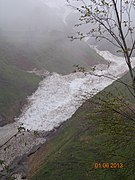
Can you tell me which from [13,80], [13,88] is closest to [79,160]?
[13,88]

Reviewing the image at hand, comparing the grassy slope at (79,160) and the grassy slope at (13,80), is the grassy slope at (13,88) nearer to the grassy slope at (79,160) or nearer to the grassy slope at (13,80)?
the grassy slope at (13,80)

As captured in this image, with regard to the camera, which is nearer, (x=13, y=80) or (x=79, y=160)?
(x=79, y=160)

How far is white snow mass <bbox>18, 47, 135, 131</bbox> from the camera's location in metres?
42.1

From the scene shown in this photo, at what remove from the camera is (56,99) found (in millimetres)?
51031

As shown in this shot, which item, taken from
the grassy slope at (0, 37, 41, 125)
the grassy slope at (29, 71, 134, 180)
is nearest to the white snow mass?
the grassy slope at (0, 37, 41, 125)

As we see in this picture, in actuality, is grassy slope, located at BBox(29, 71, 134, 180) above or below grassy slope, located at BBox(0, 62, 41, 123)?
below

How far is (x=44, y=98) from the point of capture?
51969 millimetres

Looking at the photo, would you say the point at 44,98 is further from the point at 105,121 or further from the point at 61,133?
the point at 105,121

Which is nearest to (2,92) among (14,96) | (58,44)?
(14,96)

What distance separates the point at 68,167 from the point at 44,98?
3013 cm

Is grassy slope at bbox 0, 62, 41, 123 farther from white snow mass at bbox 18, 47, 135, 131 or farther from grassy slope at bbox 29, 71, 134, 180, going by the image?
grassy slope at bbox 29, 71, 134, 180

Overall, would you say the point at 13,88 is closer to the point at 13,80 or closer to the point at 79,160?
the point at 13,80

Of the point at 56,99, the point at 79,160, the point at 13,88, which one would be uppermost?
the point at 13,88

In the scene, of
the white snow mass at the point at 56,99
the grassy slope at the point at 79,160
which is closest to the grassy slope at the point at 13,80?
the white snow mass at the point at 56,99
